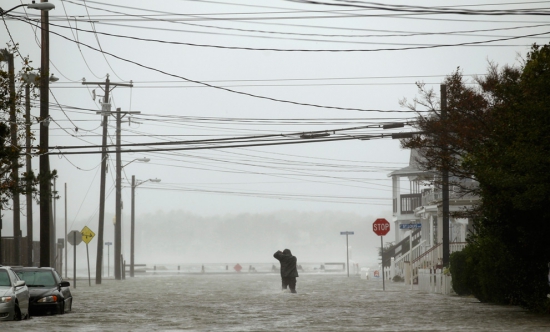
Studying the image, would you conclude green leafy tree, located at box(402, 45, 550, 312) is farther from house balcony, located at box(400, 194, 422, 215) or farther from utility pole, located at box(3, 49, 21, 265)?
house balcony, located at box(400, 194, 422, 215)

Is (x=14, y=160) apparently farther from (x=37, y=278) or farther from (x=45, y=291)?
(x=45, y=291)

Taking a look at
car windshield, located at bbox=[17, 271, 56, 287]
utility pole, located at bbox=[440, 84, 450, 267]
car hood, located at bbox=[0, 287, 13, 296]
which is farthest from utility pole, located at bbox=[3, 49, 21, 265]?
utility pole, located at bbox=[440, 84, 450, 267]

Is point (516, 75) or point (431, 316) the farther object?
point (516, 75)

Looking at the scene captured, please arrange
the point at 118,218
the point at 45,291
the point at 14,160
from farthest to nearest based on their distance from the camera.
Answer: the point at 118,218 < the point at 14,160 < the point at 45,291

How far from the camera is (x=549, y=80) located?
62.4ft

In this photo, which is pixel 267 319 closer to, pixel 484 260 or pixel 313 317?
pixel 313 317

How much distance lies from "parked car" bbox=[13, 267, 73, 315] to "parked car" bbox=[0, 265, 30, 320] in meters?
1.39

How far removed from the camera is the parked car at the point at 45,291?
22266mm

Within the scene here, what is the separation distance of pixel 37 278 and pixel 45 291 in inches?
34.2

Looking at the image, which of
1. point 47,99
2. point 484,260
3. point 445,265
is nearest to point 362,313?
point 484,260

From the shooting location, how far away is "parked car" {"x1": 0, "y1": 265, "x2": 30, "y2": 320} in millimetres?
18859

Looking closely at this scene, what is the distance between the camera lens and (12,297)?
1909cm

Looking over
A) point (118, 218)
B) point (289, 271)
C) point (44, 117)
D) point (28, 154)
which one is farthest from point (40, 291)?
point (118, 218)

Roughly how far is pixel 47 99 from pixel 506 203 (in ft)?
49.2
